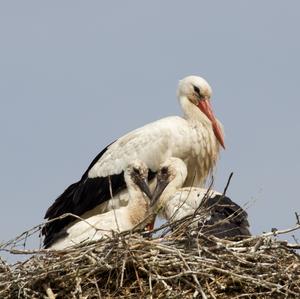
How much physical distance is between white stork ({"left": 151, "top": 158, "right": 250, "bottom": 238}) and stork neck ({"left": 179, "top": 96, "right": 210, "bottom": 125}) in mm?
817

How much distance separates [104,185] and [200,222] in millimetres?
3074

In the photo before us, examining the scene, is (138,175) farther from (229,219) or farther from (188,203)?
(229,219)

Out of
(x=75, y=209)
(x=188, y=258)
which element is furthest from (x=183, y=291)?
(x=75, y=209)

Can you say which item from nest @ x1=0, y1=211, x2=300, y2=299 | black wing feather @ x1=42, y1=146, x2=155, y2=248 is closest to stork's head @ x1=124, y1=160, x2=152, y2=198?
black wing feather @ x1=42, y1=146, x2=155, y2=248

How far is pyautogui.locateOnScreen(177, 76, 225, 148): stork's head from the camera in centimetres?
1463

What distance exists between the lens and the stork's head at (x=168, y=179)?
12.9 metres

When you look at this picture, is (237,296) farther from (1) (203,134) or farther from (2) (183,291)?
(1) (203,134)

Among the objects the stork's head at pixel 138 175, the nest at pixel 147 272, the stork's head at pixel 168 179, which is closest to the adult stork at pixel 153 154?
the stork's head at pixel 168 179

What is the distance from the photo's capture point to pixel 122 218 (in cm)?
1215

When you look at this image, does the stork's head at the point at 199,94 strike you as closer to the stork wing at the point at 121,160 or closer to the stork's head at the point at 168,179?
the stork wing at the point at 121,160

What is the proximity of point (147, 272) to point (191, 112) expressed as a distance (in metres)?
4.35

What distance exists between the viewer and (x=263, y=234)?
10.9 meters

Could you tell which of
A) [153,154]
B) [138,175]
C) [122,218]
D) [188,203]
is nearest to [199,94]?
[153,154]

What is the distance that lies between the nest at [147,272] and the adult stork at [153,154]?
3.43 meters
